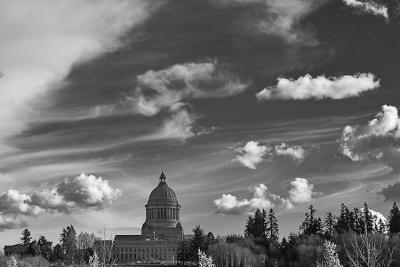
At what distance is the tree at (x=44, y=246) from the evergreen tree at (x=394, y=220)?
82.7 m

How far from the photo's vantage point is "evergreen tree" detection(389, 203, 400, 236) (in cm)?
11288

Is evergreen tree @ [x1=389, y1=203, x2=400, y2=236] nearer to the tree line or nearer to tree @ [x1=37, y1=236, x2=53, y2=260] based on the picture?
the tree line

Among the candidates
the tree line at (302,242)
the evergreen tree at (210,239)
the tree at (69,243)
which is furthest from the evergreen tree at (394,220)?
the tree at (69,243)

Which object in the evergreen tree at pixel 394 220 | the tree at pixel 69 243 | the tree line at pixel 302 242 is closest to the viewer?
the tree line at pixel 302 242

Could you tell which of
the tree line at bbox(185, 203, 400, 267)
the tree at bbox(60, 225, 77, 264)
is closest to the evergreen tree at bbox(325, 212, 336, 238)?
the tree line at bbox(185, 203, 400, 267)

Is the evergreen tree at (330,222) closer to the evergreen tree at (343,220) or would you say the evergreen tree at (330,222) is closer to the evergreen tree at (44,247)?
the evergreen tree at (343,220)

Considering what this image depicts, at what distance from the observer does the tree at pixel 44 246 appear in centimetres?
15164

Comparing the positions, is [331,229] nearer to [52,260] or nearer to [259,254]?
[259,254]

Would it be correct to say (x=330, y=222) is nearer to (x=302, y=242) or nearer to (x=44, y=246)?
(x=302, y=242)

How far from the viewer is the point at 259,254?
342 ft

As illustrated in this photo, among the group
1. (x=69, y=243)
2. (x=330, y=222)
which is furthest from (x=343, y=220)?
(x=69, y=243)

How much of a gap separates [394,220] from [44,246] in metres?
87.8

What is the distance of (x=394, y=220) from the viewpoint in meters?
114

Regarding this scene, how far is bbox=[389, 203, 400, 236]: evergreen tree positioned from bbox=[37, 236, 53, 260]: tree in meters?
82.7
